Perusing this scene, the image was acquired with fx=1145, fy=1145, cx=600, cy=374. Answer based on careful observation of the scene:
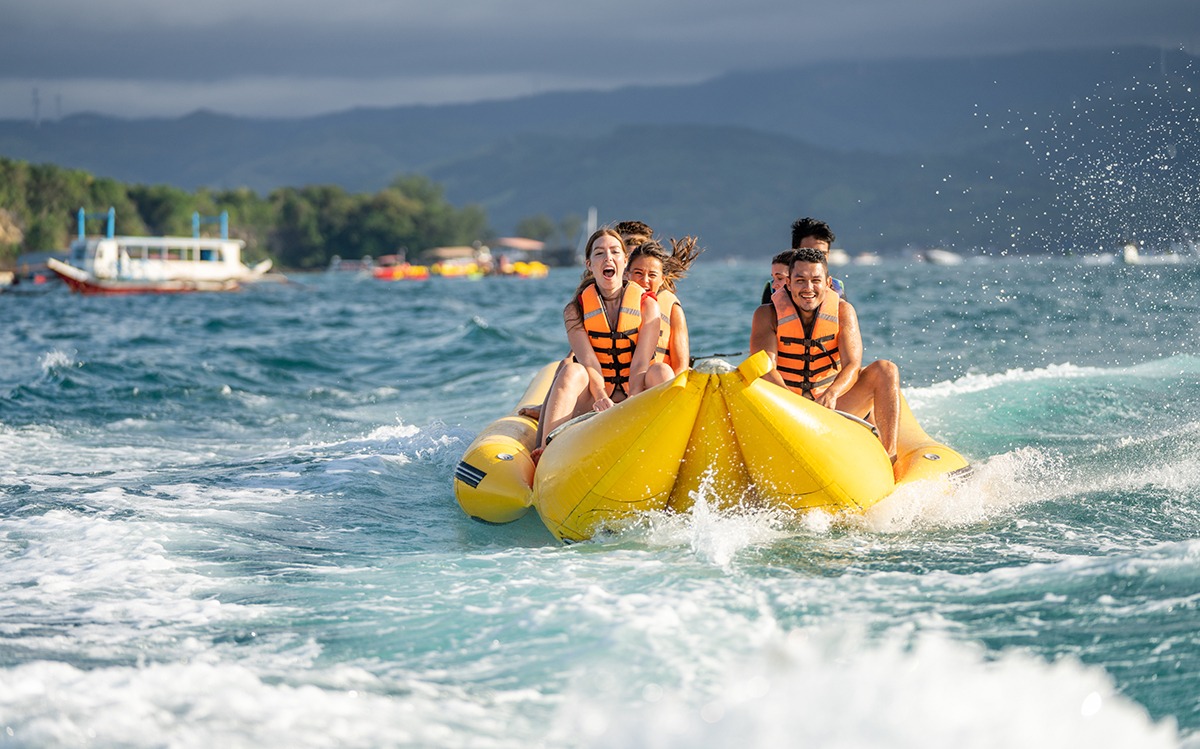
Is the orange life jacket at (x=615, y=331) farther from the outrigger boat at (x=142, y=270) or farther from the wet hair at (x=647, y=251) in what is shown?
the outrigger boat at (x=142, y=270)

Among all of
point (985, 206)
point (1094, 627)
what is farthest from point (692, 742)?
point (985, 206)

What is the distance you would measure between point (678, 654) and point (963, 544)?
5.20ft

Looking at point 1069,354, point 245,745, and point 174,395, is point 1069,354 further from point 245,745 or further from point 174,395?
point 245,745

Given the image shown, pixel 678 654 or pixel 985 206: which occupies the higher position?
pixel 985 206

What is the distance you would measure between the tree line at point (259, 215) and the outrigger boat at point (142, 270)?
2158 centimetres

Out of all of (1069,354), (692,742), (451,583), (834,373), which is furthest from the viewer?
(1069,354)

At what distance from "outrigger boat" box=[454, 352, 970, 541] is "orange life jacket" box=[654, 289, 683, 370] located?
0.71m

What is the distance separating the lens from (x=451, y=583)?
3.79m

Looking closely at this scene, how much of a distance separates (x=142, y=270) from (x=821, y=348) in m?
34.3

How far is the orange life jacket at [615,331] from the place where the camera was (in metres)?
5.00

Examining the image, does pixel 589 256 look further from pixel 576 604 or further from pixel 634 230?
pixel 576 604

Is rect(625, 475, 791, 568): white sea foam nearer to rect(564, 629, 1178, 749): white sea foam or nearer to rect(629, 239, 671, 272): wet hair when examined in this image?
rect(564, 629, 1178, 749): white sea foam

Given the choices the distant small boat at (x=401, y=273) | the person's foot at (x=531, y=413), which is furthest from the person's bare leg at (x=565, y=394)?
the distant small boat at (x=401, y=273)

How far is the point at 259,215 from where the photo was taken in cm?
8025
